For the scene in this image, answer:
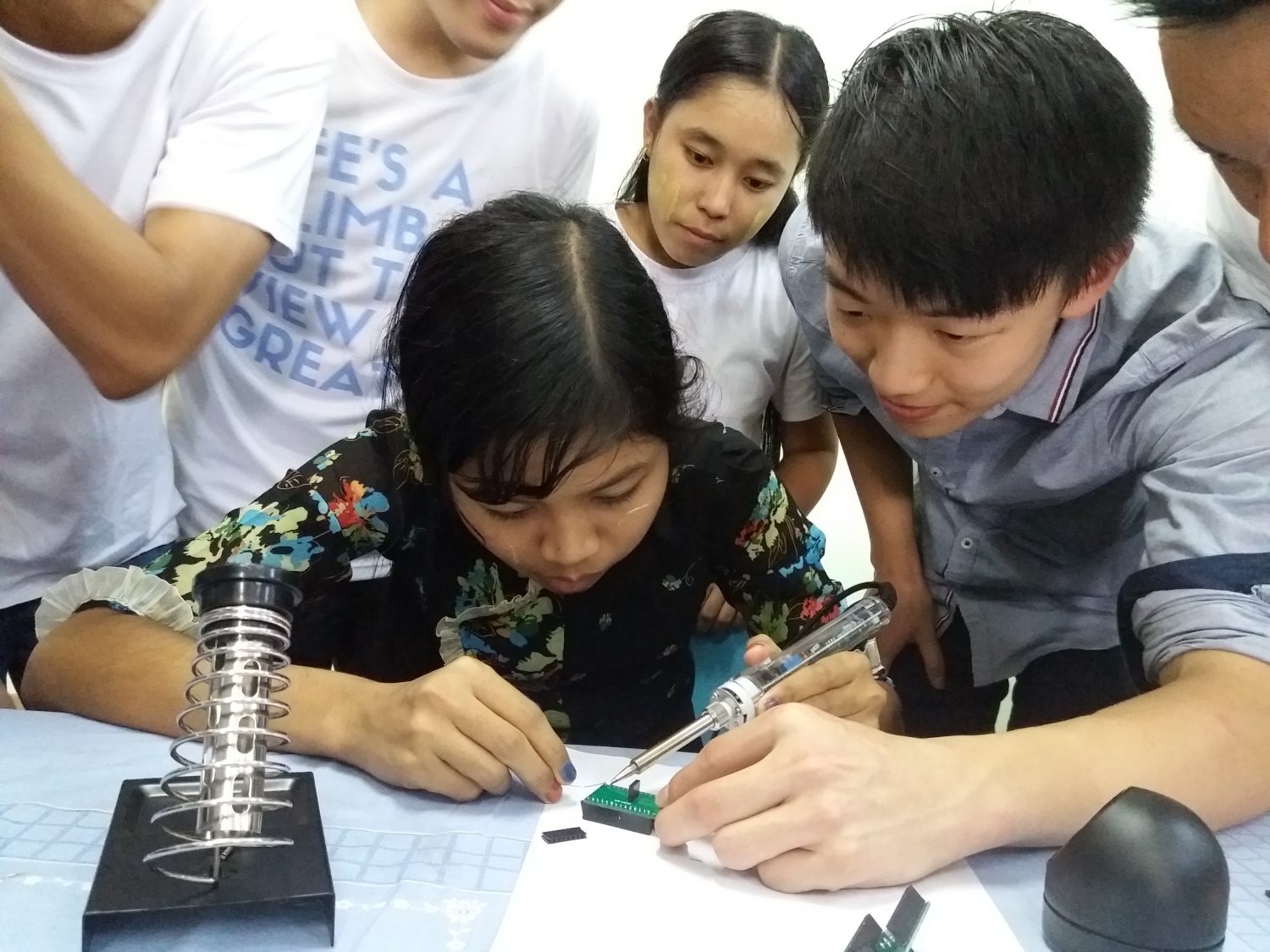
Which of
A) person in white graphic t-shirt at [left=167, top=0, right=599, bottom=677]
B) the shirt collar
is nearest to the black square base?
person in white graphic t-shirt at [left=167, top=0, right=599, bottom=677]

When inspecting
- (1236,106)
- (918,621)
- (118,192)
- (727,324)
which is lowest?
(918,621)

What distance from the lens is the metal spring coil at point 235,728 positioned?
45 cm

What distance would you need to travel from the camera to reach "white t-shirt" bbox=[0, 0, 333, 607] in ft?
2.63

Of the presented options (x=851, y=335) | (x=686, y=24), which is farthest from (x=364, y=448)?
(x=686, y=24)

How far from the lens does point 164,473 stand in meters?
0.95

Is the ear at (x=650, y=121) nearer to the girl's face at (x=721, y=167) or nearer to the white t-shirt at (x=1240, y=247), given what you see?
the girl's face at (x=721, y=167)

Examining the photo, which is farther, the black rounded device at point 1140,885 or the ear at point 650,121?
the ear at point 650,121

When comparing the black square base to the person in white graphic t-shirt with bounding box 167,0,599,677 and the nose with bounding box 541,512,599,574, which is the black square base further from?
the person in white graphic t-shirt with bounding box 167,0,599,677

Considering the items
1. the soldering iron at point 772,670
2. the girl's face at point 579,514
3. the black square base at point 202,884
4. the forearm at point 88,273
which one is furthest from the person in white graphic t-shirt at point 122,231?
the soldering iron at point 772,670

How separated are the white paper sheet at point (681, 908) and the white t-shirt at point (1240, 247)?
20.7 inches

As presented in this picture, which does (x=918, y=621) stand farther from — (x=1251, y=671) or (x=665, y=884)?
(x=665, y=884)

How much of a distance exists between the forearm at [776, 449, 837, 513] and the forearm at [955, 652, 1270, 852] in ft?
2.23

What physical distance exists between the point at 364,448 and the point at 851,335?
1.34 feet

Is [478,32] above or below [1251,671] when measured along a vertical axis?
above
